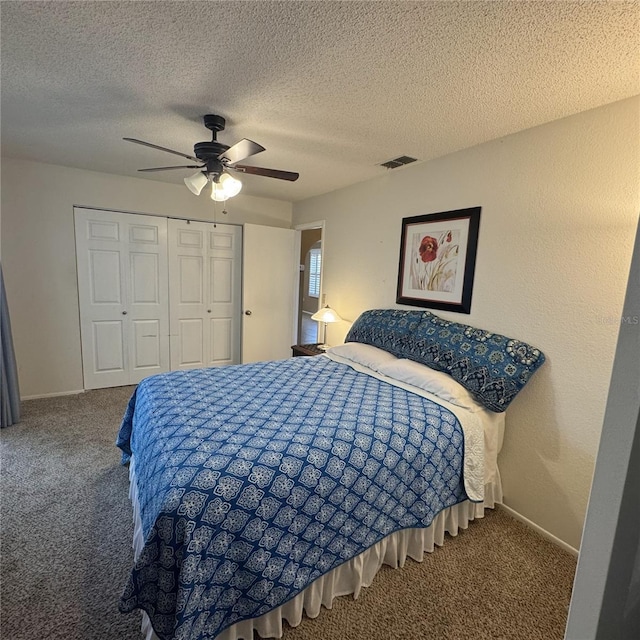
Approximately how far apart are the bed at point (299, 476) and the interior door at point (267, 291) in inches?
75.8

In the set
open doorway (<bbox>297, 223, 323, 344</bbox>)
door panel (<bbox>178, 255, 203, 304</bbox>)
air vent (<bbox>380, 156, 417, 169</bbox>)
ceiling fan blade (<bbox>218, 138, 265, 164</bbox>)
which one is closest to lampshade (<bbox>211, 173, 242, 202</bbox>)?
ceiling fan blade (<bbox>218, 138, 265, 164</bbox>)

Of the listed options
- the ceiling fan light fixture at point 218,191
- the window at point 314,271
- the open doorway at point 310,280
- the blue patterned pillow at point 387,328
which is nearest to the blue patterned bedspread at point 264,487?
the blue patterned pillow at point 387,328

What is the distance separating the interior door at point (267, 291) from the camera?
Result: 4.26 meters

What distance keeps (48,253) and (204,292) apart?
5.18 ft

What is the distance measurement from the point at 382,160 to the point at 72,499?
3258 millimetres

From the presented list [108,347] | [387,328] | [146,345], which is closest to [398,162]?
[387,328]

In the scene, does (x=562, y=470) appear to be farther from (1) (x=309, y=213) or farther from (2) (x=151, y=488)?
(1) (x=309, y=213)

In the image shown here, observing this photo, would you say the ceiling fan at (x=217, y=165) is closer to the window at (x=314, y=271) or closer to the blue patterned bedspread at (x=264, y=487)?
the blue patterned bedspread at (x=264, y=487)

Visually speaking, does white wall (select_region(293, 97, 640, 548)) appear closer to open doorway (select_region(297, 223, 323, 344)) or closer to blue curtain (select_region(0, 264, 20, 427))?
blue curtain (select_region(0, 264, 20, 427))

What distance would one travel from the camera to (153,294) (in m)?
3.97

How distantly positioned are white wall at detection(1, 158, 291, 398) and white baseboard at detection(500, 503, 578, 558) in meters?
4.21

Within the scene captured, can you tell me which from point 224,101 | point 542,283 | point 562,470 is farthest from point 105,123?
point 562,470

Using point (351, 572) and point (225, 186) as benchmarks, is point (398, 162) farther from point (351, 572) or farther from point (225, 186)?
point (351, 572)

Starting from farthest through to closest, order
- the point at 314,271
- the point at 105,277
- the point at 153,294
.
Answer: the point at 314,271 < the point at 153,294 < the point at 105,277
